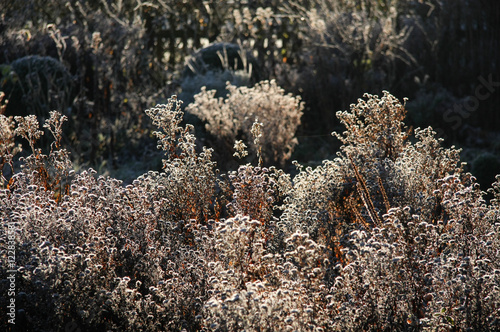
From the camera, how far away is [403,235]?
10.4 ft

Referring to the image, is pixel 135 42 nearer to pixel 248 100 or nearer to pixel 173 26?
pixel 173 26

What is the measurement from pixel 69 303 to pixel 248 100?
11.9 ft

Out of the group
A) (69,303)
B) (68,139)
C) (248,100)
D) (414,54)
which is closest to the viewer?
(69,303)

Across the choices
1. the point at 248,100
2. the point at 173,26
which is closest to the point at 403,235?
the point at 248,100

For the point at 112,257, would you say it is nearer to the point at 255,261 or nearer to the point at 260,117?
the point at 255,261
